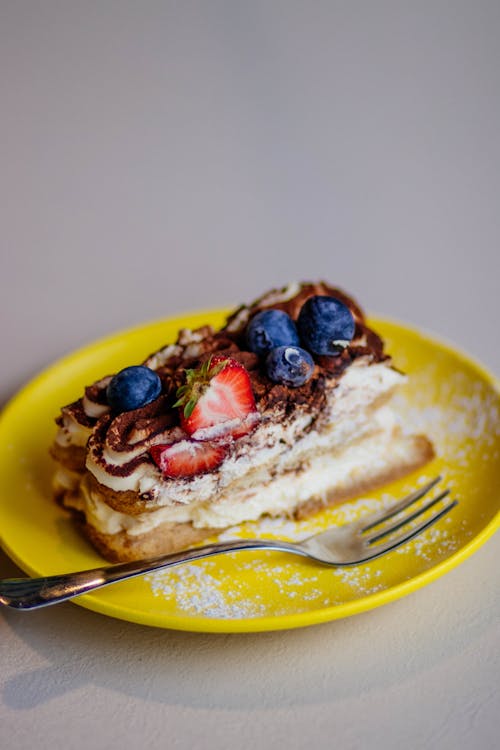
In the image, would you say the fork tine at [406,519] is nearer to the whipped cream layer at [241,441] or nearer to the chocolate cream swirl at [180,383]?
the whipped cream layer at [241,441]

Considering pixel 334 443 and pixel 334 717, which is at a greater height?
pixel 334 443

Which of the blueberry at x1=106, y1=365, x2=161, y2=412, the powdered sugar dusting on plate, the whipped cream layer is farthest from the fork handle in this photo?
the blueberry at x1=106, y1=365, x2=161, y2=412

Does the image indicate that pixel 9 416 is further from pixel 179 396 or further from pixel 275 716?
pixel 275 716

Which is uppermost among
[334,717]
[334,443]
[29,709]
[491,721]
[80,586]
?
[80,586]

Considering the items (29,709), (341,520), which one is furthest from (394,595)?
(29,709)

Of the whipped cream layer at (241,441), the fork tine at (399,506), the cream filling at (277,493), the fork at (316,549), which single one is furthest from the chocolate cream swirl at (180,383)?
the fork tine at (399,506)
